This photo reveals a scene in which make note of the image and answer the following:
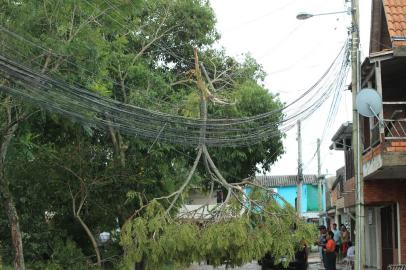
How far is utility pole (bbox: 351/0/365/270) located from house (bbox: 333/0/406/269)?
61 cm

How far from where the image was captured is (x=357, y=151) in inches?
536

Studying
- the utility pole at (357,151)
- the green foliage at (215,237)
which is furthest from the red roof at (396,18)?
→ the green foliage at (215,237)

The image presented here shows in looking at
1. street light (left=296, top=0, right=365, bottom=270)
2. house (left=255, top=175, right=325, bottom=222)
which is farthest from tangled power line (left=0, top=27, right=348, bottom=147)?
house (left=255, top=175, right=325, bottom=222)

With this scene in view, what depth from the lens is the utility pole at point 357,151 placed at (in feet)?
44.3

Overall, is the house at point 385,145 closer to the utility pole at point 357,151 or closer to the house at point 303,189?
the utility pole at point 357,151

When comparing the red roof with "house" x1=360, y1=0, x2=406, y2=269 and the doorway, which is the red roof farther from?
the doorway

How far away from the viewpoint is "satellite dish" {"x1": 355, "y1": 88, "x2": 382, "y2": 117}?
43.2 feet

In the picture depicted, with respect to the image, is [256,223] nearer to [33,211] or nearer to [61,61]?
[61,61]

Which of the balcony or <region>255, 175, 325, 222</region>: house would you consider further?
<region>255, 175, 325, 222</region>: house

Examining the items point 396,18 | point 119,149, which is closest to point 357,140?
point 396,18

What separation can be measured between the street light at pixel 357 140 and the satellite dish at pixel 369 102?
0.36 meters

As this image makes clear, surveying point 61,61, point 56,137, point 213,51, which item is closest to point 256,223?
point 61,61

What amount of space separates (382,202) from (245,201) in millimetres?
5485

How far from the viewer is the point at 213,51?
22.8 meters
